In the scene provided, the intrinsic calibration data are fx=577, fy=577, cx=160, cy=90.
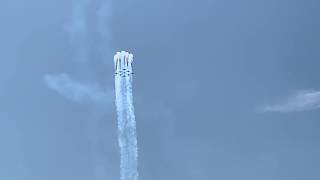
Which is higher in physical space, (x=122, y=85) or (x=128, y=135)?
(x=122, y=85)

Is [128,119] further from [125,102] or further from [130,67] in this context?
[130,67]

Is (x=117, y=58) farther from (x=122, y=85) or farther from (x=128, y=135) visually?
(x=128, y=135)

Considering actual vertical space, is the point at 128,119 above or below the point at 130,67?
below

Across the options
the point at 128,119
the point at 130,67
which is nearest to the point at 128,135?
the point at 128,119

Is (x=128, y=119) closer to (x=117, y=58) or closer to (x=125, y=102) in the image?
(x=125, y=102)

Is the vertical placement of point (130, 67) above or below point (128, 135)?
above

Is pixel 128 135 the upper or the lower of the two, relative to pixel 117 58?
lower

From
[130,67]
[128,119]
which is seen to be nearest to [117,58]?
[130,67]
